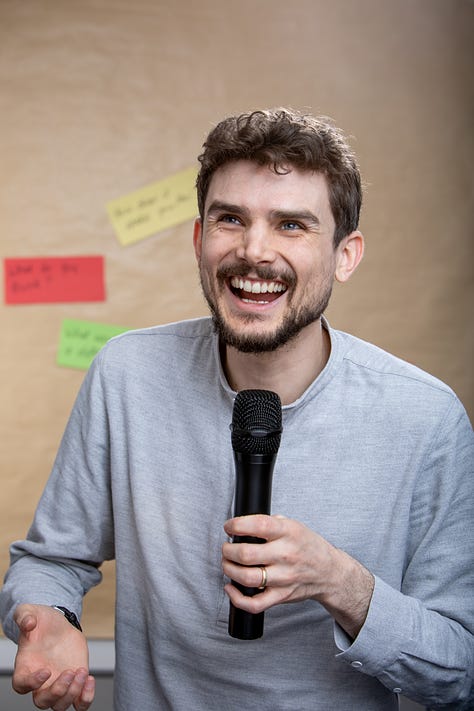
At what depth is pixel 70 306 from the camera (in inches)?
68.7

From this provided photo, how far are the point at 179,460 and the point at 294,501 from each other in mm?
185

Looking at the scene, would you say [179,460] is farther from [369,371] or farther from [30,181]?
[30,181]

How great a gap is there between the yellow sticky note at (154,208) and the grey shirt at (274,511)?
0.50 meters

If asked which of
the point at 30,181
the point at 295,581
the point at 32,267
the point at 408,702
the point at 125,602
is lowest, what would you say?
the point at 408,702

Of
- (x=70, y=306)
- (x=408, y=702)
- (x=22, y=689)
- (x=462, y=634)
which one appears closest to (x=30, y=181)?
(x=70, y=306)

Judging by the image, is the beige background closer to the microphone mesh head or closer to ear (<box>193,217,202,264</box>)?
ear (<box>193,217,202,264</box>)

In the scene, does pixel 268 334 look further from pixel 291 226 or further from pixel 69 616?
pixel 69 616

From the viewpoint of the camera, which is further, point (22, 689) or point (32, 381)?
point (32, 381)

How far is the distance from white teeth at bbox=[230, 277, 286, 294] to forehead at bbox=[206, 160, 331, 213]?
0.10 m

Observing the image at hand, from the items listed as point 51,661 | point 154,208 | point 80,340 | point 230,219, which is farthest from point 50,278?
point 51,661

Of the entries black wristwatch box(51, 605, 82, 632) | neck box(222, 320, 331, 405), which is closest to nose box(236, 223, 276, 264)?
neck box(222, 320, 331, 405)

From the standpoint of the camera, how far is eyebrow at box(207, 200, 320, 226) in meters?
1.16

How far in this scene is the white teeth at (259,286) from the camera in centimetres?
116

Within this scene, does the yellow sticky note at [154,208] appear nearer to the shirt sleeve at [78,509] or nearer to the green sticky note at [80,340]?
the green sticky note at [80,340]
